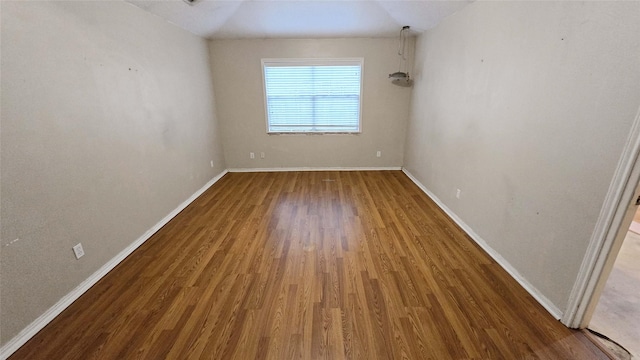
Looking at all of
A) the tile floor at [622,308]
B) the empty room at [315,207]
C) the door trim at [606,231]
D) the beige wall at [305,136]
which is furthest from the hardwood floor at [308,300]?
the beige wall at [305,136]

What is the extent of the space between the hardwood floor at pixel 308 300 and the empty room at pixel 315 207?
0.6 inches

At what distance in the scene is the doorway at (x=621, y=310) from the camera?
160 centimetres

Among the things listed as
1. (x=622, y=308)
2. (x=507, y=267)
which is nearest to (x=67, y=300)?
(x=507, y=267)

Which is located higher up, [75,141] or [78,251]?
[75,141]

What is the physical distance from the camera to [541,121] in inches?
73.6

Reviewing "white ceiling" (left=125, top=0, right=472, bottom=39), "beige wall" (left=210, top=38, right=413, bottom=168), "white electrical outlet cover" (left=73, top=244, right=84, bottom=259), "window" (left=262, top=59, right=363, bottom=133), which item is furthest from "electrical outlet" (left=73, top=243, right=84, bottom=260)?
"window" (left=262, top=59, right=363, bottom=133)

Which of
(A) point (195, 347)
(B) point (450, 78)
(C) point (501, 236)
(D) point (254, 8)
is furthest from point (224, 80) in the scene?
(C) point (501, 236)

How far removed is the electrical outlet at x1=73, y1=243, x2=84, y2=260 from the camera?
6.45 feet

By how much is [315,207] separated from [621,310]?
2.78 m

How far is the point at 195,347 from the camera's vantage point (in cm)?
157

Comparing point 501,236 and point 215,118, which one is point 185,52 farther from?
point 501,236

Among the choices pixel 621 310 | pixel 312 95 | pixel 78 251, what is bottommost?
pixel 621 310

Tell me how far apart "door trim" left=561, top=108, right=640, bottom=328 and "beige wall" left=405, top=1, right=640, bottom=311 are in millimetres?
39

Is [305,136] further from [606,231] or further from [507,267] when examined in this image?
[606,231]
